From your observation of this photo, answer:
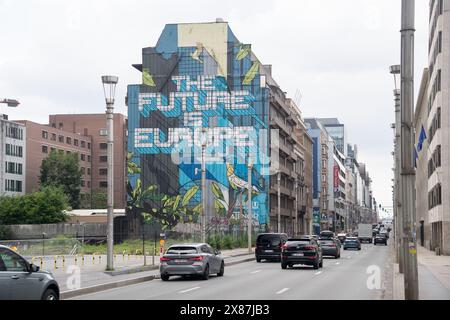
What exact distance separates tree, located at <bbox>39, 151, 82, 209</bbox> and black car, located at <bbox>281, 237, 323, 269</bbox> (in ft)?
321

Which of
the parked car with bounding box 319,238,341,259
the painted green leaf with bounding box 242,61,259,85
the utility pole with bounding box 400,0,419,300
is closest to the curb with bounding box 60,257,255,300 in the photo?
the utility pole with bounding box 400,0,419,300

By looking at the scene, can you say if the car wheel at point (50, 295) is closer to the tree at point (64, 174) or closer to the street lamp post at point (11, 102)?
the tree at point (64, 174)

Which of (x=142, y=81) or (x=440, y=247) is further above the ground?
(x=142, y=81)

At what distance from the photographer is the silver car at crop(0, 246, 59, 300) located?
14.2 metres

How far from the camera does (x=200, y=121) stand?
8988 cm

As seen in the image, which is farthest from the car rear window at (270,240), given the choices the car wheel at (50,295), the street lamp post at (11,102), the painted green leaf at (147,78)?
the street lamp post at (11,102)

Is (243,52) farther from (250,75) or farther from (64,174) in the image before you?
(64,174)

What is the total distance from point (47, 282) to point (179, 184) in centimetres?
7222

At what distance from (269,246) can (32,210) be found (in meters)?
51.7

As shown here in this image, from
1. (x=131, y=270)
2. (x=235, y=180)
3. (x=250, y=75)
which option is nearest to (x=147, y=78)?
(x=250, y=75)

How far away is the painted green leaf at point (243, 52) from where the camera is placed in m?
91.2
